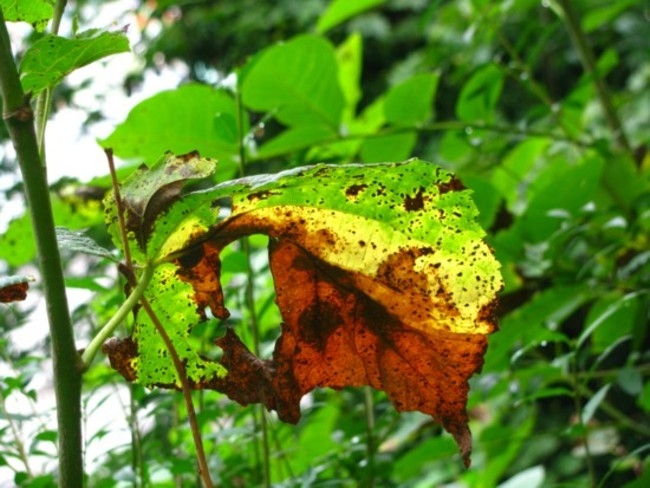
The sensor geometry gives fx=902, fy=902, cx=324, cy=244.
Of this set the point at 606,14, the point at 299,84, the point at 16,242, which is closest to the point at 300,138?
the point at 299,84

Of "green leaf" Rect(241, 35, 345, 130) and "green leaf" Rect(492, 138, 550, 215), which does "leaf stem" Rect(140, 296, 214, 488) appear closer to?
"green leaf" Rect(241, 35, 345, 130)

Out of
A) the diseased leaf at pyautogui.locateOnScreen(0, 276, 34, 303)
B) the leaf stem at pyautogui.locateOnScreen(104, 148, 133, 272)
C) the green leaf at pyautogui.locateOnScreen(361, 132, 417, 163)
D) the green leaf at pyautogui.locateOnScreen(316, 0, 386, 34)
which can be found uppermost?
the green leaf at pyautogui.locateOnScreen(316, 0, 386, 34)

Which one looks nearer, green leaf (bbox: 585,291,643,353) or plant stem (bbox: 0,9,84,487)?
plant stem (bbox: 0,9,84,487)

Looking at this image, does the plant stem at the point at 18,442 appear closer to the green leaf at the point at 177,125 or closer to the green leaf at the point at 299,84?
the green leaf at the point at 177,125

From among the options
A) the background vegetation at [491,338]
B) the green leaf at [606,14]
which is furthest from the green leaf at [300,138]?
the green leaf at [606,14]

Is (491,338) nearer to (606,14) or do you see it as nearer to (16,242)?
(16,242)

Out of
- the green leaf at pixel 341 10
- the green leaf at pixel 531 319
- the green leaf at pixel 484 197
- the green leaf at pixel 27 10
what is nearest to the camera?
the green leaf at pixel 27 10

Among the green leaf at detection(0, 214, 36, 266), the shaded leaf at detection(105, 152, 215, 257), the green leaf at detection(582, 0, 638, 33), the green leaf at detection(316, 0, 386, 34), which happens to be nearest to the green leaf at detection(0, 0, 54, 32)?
the shaded leaf at detection(105, 152, 215, 257)
